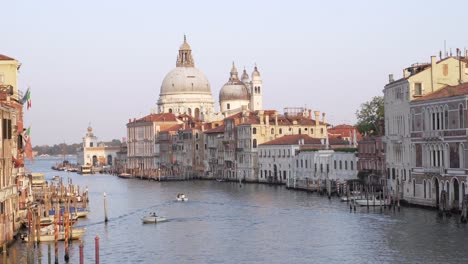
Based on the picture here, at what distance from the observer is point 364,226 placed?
3572 centimetres

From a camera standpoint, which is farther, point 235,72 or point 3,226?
point 235,72

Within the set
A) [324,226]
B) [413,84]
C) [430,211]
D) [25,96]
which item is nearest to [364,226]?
[324,226]

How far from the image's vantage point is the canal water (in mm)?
28656

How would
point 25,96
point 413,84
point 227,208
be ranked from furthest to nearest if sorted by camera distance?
point 227,208 < point 413,84 < point 25,96

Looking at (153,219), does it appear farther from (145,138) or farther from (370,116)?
(145,138)

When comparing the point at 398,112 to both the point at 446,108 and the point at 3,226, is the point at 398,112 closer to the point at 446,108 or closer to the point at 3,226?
the point at 446,108

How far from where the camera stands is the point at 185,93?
121 m

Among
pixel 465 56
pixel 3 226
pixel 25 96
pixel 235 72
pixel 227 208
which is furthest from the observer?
→ pixel 235 72

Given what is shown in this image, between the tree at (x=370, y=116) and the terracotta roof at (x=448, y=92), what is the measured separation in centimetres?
2694

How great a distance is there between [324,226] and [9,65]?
13.2m

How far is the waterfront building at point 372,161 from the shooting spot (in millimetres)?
49500

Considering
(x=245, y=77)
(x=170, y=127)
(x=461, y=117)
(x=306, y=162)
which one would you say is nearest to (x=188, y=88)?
(x=245, y=77)

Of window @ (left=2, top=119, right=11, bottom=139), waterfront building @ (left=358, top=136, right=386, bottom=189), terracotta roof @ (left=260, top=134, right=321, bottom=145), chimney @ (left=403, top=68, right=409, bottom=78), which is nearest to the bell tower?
terracotta roof @ (left=260, top=134, right=321, bottom=145)

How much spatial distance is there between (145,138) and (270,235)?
257ft
